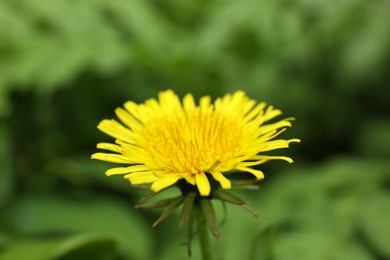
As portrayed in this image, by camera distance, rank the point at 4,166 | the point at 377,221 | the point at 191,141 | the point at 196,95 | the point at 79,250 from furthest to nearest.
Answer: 1. the point at 196,95
2. the point at 4,166
3. the point at 377,221
4. the point at 79,250
5. the point at 191,141

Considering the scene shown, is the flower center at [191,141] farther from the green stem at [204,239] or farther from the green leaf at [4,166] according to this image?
the green leaf at [4,166]

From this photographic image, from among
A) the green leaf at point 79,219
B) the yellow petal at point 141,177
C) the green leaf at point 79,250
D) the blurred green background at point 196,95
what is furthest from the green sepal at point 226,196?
the green leaf at point 79,219

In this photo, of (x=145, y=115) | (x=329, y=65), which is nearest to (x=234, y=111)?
(x=145, y=115)

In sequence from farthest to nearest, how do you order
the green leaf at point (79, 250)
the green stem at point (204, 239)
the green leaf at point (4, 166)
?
the green leaf at point (4, 166)
the green leaf at point (79, 250)
the green stem at point (204, 239)

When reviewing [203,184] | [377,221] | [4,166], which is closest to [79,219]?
[4,166]

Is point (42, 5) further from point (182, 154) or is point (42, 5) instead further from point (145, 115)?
point (182, 154)

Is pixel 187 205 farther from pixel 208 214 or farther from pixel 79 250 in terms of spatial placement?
pixel 79 250

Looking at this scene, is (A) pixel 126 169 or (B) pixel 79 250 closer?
(A) pixel 126 169
